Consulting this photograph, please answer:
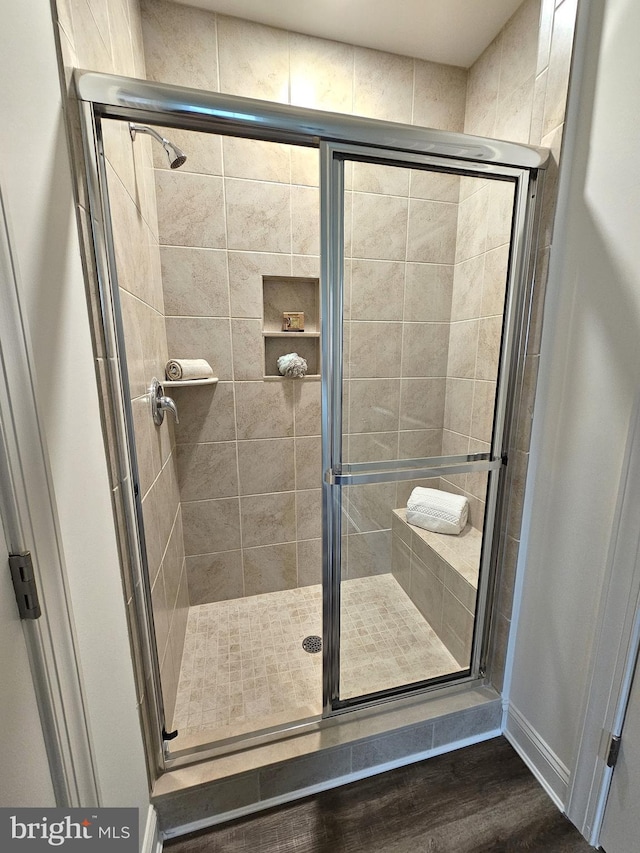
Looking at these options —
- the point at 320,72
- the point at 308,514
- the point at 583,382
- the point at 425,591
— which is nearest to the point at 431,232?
the point at 583,382

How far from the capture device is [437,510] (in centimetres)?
144

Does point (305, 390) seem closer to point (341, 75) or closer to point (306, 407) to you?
point (306, 407)

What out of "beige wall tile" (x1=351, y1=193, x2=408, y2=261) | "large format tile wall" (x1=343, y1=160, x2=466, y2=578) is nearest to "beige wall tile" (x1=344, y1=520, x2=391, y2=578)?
"large format tile wall" (x1=343, y1=160, x2=466, y2=578)

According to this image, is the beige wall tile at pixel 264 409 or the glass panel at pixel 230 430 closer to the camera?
the glass panel at pixel 230 430

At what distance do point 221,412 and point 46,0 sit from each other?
4.57 feet

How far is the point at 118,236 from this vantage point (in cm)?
95

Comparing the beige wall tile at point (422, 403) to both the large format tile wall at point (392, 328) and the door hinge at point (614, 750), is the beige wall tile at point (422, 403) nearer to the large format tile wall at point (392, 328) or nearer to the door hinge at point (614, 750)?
the large format tile wall at point (392, 328)

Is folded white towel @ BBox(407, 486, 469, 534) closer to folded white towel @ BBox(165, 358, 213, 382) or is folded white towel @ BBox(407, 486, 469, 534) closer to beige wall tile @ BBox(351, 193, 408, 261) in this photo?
beige wall tile @ BBox(351, 193, 408, 261)

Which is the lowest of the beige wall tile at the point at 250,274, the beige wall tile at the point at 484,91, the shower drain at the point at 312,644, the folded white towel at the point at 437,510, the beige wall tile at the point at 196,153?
the shower drain at the point at 312,644

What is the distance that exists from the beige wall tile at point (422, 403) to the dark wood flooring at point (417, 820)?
1.16 m

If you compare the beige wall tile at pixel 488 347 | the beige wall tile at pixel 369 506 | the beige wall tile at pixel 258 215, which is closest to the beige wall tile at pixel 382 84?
the beige wall tile at pixel 258 215

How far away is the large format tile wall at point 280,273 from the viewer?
1189 millimetres

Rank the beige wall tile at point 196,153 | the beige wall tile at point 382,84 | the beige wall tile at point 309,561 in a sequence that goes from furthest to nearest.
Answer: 1. the beige wall tile at point 309,561
2. the beige wall tile at point 382,84
3. the beige wall tile at point 196,153

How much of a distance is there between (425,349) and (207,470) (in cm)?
124
